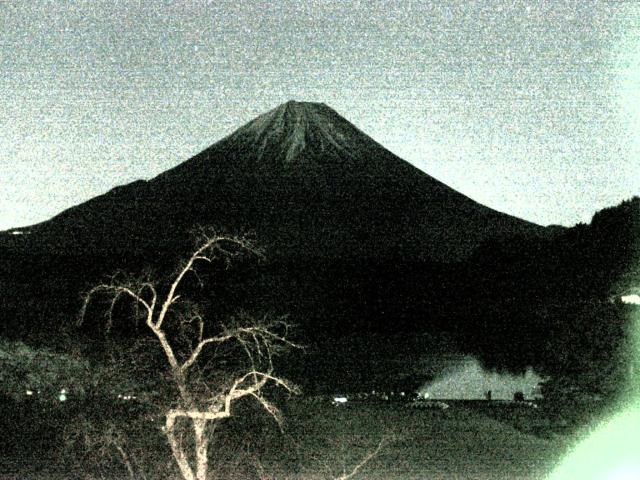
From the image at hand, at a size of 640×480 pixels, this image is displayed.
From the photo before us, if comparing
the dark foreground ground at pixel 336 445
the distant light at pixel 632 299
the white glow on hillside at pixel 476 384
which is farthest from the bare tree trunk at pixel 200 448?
the white glow on hillside at pixel 476 384

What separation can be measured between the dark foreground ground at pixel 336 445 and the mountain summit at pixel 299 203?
87672 millimetres

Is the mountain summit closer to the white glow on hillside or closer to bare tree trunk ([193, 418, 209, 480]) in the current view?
the white glow on hillside

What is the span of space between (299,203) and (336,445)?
120731 millimetres

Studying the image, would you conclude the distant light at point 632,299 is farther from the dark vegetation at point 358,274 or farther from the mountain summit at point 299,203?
the mountain summit at point 299,203

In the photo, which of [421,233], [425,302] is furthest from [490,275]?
[421,233]

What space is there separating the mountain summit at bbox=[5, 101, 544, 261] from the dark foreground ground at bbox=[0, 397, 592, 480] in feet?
288

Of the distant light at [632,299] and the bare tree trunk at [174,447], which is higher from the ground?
the distant light at [632,299]

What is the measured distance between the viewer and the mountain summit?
403ft

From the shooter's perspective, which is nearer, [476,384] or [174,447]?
[174,447]

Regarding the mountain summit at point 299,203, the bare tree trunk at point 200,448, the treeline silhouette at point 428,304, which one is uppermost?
the mountain summit at point 299,203

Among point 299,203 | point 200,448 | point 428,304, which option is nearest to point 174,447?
point 200,448

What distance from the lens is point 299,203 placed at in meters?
140

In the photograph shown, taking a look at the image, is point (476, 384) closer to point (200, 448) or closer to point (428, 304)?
point (200, 448)

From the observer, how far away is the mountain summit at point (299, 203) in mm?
122875
